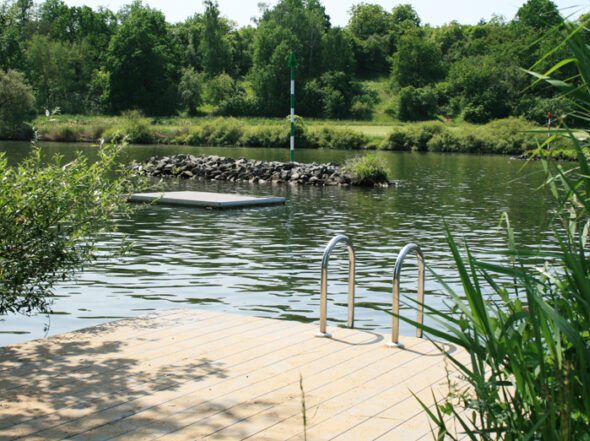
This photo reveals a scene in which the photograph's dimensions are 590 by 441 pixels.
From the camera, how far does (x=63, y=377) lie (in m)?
5.11

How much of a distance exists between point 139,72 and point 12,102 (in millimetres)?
35445

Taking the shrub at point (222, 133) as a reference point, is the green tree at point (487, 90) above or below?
above

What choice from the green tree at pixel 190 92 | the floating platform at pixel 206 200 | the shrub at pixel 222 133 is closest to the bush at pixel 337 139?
the shrub at pixel 222 133

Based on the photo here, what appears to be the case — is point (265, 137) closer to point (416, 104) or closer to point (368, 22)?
point (416, 104)

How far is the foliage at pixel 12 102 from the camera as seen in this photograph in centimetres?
6406

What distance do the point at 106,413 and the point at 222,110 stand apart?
92.2 metres

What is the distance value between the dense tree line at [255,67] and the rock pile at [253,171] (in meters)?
47.8

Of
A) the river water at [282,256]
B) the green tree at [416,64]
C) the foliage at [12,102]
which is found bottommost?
the river water at [282,256]

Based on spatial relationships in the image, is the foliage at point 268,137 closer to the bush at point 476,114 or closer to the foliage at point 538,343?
the bush at point 476,114

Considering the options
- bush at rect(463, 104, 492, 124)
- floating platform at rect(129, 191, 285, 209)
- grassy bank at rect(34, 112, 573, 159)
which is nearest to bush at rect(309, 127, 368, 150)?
grassy bank at rect(34, 112, 573, 159)

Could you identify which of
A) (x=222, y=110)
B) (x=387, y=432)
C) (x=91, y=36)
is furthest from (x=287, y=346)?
(x=91, y=36)

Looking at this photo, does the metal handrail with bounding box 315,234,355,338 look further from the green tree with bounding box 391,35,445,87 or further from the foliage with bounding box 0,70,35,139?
the green tree with bounding box 391,35,445,87

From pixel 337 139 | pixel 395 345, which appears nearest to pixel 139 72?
pixel 337 139

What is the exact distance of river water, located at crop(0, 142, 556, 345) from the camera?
9.25 metres
